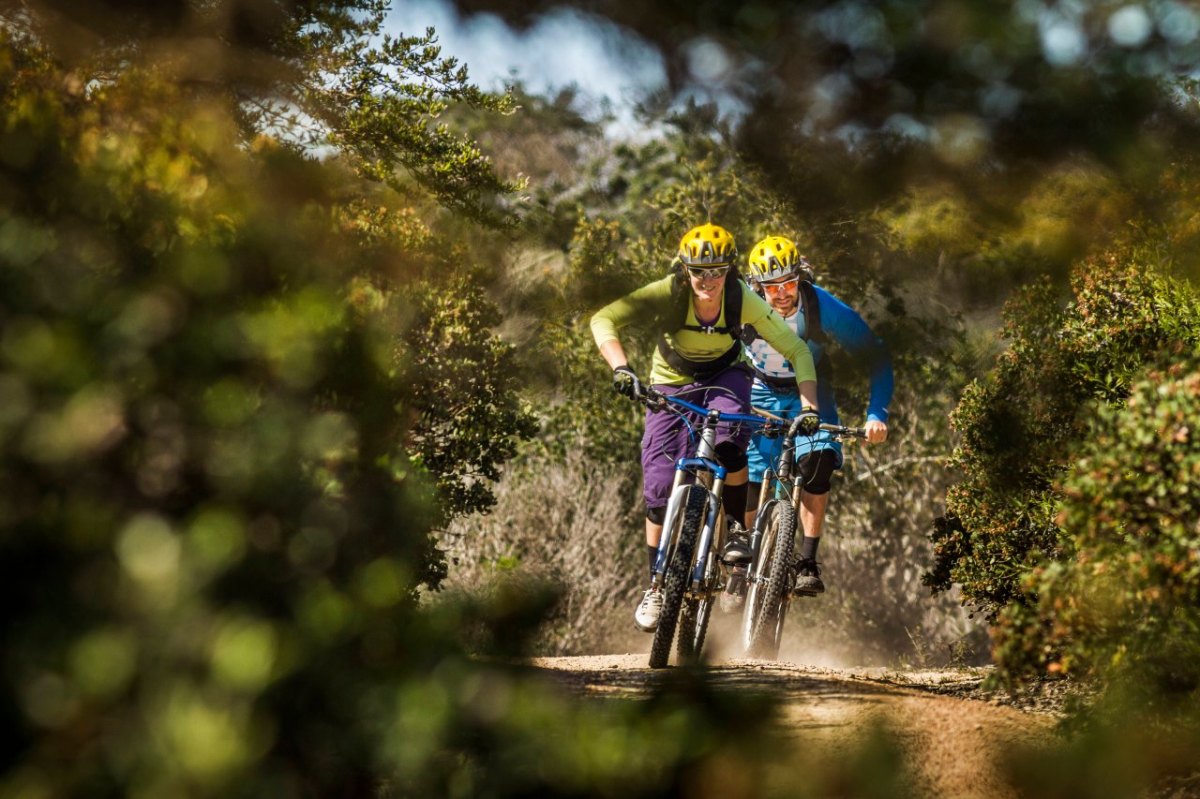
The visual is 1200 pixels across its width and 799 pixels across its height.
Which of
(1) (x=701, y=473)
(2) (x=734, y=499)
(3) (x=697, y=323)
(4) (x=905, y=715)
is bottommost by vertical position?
(4) (x=905, y=715)

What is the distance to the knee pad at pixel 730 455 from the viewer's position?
6180 millimetres

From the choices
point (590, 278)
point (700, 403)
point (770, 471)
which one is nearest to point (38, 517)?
point (700, 403)

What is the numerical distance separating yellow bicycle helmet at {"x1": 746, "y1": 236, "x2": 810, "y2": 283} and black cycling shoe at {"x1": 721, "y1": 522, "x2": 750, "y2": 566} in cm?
133

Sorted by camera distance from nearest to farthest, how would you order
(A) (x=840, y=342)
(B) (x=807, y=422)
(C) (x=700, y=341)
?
(B) (x=807, y=422)
(C) (x=700, y=341)
(A) (x=840, y=342)

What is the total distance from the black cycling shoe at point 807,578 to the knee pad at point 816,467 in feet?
1.26

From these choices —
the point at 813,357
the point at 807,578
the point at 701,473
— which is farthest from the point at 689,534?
the point at 813,357

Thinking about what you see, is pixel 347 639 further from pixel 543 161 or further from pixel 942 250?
pixel 543 161

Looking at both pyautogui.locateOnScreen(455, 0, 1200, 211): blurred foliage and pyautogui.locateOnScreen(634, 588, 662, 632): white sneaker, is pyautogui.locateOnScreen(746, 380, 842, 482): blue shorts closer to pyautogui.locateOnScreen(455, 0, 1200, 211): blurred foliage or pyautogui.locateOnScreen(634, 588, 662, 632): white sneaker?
pyautogui.locateOnScreen(634, 588, 662, 632): white sneaker

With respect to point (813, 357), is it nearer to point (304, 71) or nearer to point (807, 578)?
point (807, 578)

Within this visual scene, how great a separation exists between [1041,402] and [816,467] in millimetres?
1153

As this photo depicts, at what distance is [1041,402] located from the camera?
6.64 meters

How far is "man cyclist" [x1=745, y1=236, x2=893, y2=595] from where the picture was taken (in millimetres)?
6715

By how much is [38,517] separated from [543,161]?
1751 cm

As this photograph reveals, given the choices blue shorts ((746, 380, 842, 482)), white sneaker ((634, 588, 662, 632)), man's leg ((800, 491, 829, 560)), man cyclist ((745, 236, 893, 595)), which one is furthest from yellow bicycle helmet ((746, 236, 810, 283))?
white sneaker ((634, 588, 662, 632))
